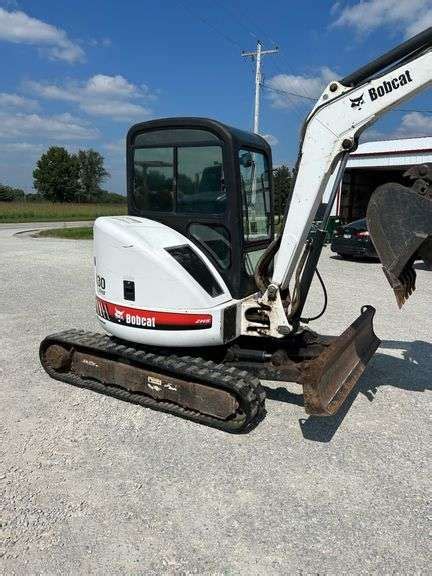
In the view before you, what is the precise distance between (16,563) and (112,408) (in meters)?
1.91

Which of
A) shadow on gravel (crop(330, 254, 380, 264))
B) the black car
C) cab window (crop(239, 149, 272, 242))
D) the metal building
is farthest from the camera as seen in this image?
the metal building

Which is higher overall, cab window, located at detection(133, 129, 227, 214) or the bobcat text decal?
the bobcat text decal

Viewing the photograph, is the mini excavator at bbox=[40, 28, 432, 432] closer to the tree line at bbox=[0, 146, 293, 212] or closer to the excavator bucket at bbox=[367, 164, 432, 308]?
the excavator bucket at bbox=[367, 164, 432, 308]

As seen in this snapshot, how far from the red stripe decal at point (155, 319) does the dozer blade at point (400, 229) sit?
155 centimetres

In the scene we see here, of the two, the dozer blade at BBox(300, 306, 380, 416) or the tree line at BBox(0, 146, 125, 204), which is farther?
the tree line at BBox(0, 146, 125, 204)

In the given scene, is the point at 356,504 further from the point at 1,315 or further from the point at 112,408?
the point at 1,315

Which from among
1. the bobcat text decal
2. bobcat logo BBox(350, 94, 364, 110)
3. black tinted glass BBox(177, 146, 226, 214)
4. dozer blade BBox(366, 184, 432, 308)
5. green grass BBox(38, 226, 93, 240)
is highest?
the bobcat text decal

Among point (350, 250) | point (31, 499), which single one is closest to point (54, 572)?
point (31, 499)

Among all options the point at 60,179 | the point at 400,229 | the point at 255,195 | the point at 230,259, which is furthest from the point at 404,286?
the point at 60,179

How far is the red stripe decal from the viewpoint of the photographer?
429cm

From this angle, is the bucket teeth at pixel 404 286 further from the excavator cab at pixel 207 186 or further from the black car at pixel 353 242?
the black car at pixel 353 242

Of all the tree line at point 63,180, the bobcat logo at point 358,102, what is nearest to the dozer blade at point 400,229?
the bobcat logo at point 358,102

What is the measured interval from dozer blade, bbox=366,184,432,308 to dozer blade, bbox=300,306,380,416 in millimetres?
738

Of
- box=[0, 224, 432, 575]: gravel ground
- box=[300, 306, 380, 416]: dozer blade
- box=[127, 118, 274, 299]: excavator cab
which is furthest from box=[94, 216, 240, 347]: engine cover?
box=[300, 306, 380, 416]: dozer blade
